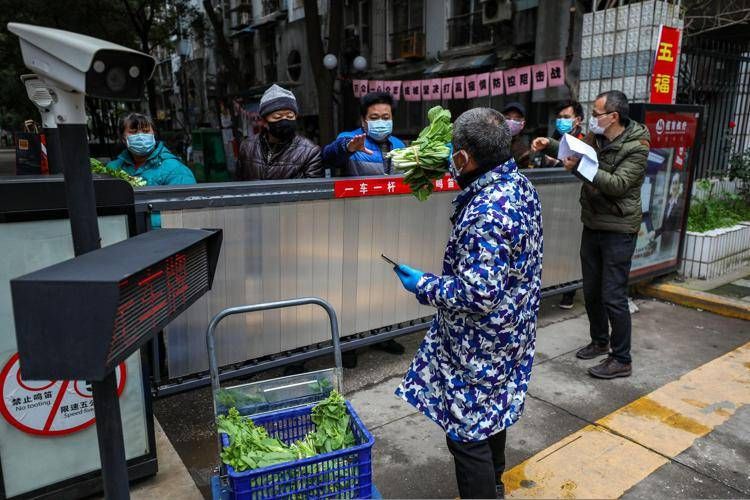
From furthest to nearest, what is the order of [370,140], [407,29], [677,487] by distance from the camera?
[407,29]
[370,140]
[677,487]

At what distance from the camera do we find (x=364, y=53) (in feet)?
59.9

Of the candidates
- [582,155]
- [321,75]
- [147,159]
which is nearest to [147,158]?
[147,159]

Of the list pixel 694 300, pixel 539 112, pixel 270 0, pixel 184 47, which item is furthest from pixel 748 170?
pixel 184 47

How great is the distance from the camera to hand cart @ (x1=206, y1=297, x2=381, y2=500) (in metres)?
1.81

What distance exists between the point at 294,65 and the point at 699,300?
1837 centimetres

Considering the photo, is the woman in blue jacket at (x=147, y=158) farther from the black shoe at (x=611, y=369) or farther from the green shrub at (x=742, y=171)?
the green shrub at (x=742, y=171)

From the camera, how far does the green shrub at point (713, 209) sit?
6750 mm

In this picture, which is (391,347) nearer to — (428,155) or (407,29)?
(428,155)

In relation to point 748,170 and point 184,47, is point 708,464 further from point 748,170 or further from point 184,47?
point 184,47

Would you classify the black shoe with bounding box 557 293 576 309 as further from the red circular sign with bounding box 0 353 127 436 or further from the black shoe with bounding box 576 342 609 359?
the red circular sign with bounding box 0 353 127 436

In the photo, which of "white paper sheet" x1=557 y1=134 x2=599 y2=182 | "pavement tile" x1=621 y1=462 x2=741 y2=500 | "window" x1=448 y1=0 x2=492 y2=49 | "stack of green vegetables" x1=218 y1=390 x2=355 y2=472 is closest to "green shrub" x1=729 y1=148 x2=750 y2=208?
"white paper sheet" x1=557 y1=134 x2=599 y2=182

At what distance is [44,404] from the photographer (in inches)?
94.7

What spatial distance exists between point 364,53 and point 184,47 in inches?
739

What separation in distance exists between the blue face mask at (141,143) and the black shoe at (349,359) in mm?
2163
